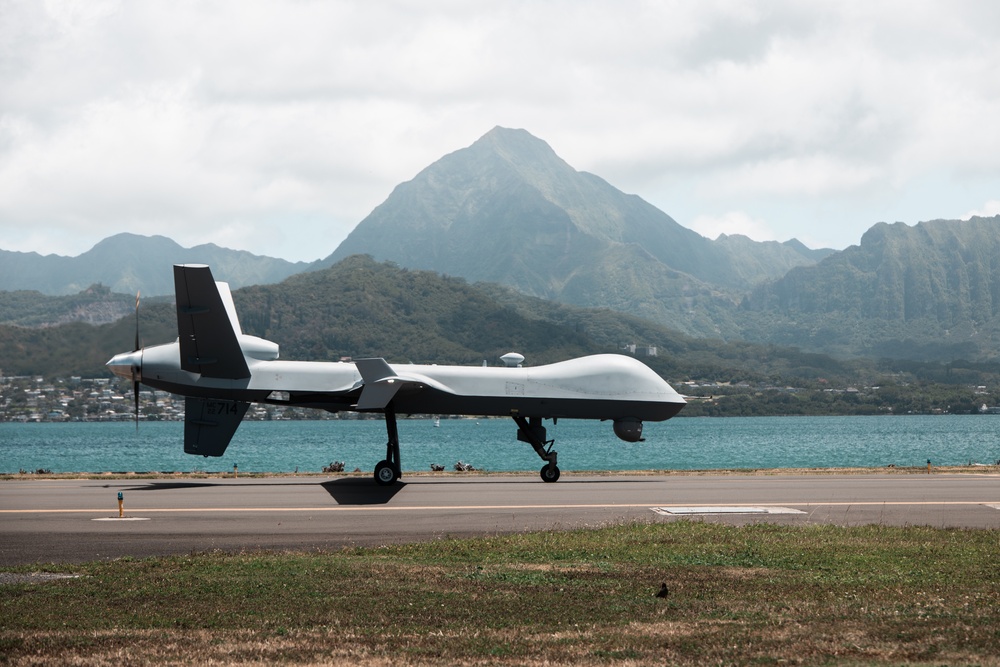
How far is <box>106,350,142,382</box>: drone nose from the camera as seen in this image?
3369 centimetres

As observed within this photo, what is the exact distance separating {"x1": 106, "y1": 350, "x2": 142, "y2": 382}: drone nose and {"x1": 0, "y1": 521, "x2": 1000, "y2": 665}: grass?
1778 centimetres

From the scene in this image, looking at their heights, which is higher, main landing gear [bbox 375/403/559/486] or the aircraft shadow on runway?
main landing gear [bbox 375/403/559/486]

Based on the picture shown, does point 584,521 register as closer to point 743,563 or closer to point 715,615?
point 743,563

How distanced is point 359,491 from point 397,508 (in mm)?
5058

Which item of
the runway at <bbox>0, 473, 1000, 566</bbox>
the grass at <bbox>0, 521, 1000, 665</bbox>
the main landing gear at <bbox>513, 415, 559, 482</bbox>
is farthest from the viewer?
the main landing gear at <bbox>513, 415, 559, 482</bbox>

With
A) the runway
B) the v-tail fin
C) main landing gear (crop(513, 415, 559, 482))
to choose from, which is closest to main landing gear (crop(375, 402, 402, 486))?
the runway

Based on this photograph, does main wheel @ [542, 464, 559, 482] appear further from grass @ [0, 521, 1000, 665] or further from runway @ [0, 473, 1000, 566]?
grass @ [0, 521, 1000, 665]

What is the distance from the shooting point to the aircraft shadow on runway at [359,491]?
1075 inches

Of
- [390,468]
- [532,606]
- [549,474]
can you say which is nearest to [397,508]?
[390,468]

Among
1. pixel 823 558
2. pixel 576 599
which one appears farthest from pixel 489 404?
pixel 576 599

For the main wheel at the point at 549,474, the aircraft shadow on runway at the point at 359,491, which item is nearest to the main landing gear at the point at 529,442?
the main wheel at the point at 549,474

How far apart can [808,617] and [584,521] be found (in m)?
11.0

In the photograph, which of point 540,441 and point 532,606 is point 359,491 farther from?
point 532,606

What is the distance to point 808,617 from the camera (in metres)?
12.1
